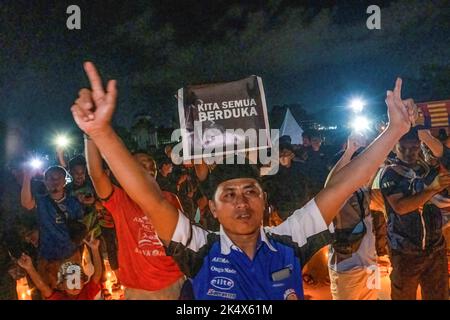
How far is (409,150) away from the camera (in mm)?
3502

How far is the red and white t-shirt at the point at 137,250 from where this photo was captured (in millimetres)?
3221

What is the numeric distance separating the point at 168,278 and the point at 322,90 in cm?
187

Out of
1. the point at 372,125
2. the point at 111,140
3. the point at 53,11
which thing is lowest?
the point at 111,140

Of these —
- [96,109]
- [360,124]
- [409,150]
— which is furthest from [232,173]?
[409,150]

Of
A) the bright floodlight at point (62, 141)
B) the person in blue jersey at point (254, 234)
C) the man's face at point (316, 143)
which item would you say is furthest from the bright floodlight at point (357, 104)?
the bright floodlight at point (62, 141)

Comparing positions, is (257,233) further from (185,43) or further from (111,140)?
(185,43)

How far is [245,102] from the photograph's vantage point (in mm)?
3471

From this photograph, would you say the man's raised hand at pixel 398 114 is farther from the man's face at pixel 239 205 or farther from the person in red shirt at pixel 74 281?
the person in red shirt at pixel 74 281

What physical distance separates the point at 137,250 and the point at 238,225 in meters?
0.85

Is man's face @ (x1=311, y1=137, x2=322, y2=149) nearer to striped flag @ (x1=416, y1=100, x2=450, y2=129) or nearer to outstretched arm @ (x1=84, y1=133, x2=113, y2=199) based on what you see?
striped flag @ (x1=416, y1=100, x2=450, y2=129)

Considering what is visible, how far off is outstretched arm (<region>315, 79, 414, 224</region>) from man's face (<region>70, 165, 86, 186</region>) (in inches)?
78.3

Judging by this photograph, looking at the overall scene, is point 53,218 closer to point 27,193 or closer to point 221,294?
point 27,193
